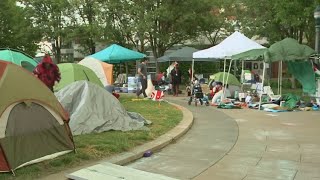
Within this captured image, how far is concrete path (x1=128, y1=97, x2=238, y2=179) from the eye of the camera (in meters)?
7.73

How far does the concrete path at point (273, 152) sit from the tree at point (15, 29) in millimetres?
28515

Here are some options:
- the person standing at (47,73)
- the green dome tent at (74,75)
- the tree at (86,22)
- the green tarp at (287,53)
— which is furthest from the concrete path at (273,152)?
the tree at (86,22)

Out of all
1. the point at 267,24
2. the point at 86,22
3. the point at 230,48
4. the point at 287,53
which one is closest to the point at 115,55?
the point at 230,48

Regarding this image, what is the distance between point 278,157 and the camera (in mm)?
8688

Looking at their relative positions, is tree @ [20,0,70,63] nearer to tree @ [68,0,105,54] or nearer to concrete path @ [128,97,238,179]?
tree @ [68,0,105,54]

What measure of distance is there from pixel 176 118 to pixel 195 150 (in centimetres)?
393

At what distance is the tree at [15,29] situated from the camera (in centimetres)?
3769

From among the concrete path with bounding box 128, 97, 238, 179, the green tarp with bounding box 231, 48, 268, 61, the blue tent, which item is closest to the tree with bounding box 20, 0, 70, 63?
the blue tent

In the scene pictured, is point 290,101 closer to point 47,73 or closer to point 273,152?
point 273,152

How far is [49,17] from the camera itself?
40.2 metres

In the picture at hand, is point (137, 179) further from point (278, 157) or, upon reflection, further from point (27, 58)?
point (27, 58)

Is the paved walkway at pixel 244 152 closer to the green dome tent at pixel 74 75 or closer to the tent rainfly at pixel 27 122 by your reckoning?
the tent rainfly at pixel 27 122

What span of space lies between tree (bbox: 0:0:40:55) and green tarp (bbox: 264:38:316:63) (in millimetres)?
26812

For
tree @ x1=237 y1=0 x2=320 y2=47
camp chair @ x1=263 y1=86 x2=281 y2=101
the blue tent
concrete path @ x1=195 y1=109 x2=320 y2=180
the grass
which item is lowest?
concrete path @ x1=195 y1=109 x2=320 y2=180
